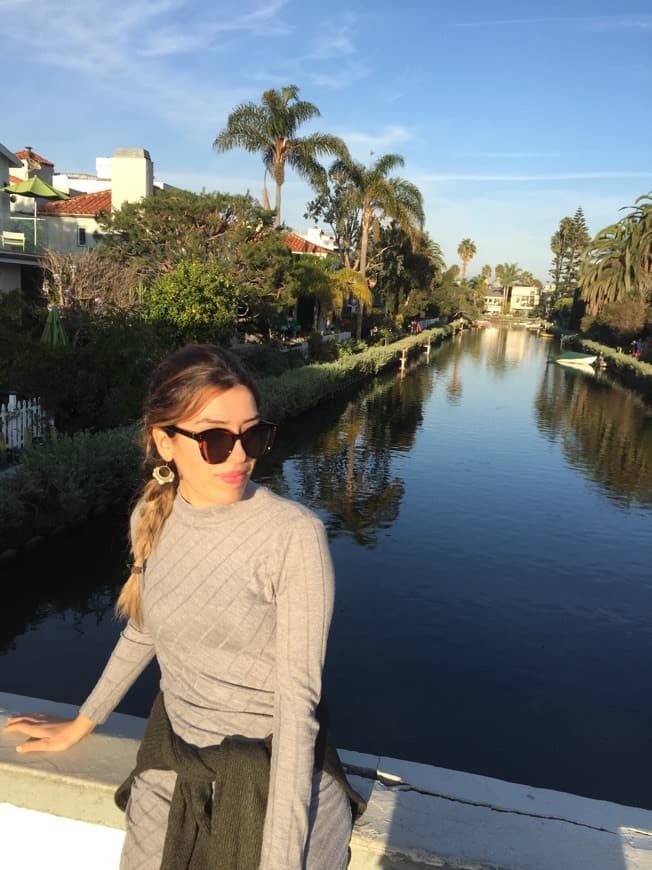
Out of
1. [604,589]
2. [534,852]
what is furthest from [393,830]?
[604,589]

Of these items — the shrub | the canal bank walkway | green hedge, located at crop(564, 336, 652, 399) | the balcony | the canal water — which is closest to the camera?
the canal bank walkway

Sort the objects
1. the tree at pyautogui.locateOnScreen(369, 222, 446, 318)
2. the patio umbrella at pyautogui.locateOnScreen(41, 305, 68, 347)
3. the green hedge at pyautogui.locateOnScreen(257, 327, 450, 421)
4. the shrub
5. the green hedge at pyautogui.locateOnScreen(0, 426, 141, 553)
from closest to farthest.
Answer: the green hedge at pyautogui.locateOnScreen(0, 426, 141, 553), the patio umbrella at pyautogui.locateOnScreen(41, 305, 68, 347), the green hedge at pyautogui.locateOnScreen(257, 327, 450, 421), the shrub, the tree at pyautogui.locateOnScreen(369, 222, 446, 318)

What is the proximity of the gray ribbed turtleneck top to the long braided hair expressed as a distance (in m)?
0.06

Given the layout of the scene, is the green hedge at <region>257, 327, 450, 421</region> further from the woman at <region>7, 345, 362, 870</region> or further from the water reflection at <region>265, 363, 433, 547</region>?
the woman at <region>7, 345, 362, 870</region>

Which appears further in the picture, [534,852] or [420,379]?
[420,379]

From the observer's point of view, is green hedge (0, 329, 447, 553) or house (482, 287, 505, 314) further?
house (482, 287, 505, 314)

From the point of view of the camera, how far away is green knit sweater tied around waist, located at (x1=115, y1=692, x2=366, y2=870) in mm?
1425

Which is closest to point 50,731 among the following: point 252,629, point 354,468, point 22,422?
point 252,629

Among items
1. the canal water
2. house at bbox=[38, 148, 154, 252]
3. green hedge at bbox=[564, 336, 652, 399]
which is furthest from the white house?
green hedge at bbox=[564, 336, 652, 399]

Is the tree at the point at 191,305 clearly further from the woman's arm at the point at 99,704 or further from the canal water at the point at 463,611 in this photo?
the woman's arm at the point at 99,704

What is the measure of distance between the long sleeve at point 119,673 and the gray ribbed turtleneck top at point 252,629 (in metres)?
0.19

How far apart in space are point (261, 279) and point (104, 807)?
989 inches

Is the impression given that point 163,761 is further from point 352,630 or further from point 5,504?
point 5,504

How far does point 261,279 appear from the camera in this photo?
2586 centimetres
